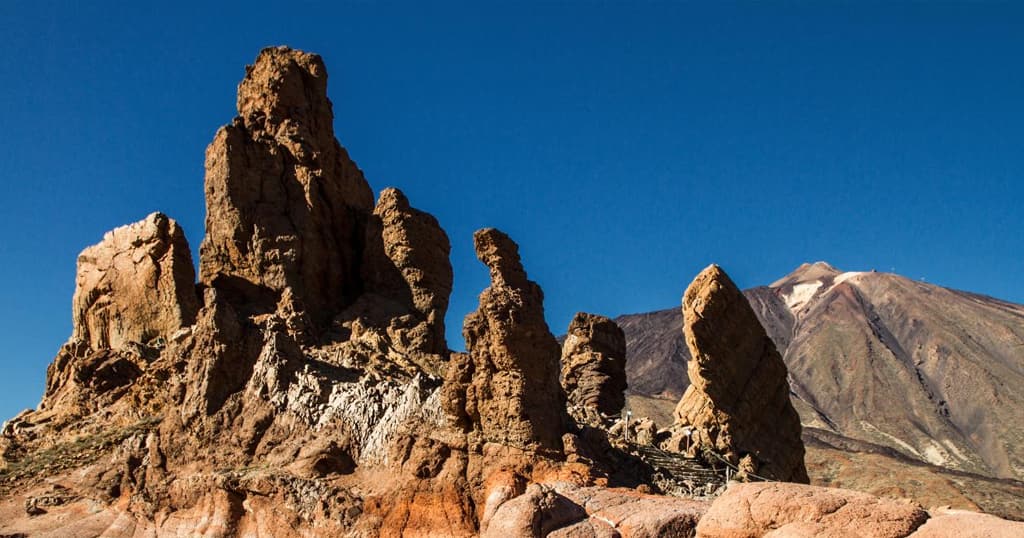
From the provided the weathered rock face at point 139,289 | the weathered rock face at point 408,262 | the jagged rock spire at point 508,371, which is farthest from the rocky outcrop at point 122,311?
the jagged rock spire at point 508,371

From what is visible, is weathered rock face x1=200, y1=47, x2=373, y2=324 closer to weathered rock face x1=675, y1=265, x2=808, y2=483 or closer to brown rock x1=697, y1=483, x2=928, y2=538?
weathered rock face x1=675, y1=265, x2=808, y2=483

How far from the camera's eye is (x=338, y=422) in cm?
2477

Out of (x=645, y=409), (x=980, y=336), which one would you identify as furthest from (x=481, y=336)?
(x=980, y=336)

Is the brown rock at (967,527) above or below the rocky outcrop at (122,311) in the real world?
below

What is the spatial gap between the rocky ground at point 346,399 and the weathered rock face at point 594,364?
3.6 inches

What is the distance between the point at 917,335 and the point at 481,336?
15583 centimetres

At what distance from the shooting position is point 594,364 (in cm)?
3522

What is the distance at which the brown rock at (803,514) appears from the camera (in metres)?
13.4

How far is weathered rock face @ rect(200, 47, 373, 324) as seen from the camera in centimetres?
3469

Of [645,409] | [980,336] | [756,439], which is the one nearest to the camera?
[756,439]

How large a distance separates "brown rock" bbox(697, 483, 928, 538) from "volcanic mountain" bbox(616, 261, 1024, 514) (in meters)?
76.1

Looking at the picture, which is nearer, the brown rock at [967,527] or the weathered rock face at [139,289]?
the brown rock at [967,527]

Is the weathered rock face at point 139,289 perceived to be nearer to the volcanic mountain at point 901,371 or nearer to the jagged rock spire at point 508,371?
the jagged rock spire at point 508,371

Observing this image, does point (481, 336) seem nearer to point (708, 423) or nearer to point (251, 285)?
point (708, 423)
